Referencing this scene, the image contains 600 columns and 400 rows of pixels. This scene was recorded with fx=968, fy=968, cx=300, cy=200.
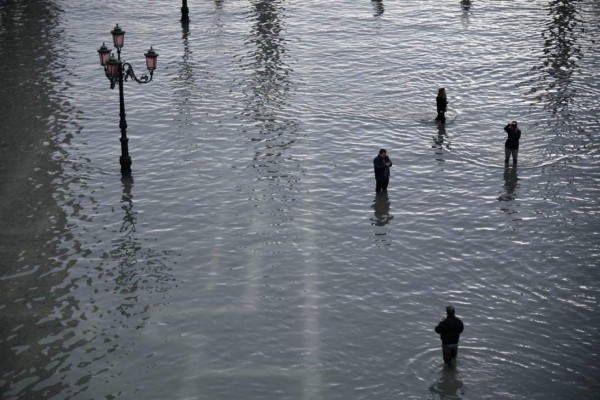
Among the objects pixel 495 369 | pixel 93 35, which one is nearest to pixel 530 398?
pixel 495 369

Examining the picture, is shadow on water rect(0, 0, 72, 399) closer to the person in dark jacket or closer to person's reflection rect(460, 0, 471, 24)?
the person in dark jacket

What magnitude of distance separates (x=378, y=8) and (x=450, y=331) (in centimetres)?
3516

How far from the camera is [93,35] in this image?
157 ft

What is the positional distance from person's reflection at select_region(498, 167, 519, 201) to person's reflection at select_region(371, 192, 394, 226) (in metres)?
3.52

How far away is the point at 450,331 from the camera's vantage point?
20.4m

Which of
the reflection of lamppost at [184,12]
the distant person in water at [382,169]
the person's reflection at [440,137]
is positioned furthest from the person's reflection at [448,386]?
the reflection of lamppost at [184,12]

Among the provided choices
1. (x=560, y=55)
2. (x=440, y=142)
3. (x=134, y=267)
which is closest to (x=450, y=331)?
(x=134, y=267)

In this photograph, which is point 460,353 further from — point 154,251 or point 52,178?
point 52,178

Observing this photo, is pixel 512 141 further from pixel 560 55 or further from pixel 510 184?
pixel 560 55

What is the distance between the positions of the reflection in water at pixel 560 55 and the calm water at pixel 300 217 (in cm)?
18

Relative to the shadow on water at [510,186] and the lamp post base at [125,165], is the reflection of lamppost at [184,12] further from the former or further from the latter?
the shadow on water at [510,186]

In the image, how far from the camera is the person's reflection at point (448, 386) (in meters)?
19.9

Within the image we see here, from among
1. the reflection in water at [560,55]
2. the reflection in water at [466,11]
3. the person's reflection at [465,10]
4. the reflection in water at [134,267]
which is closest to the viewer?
the reflection in water at [134,267]

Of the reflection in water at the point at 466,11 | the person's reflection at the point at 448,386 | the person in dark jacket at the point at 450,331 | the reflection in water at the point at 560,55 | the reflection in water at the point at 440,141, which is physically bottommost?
the person's reflection at the point at 448,386
